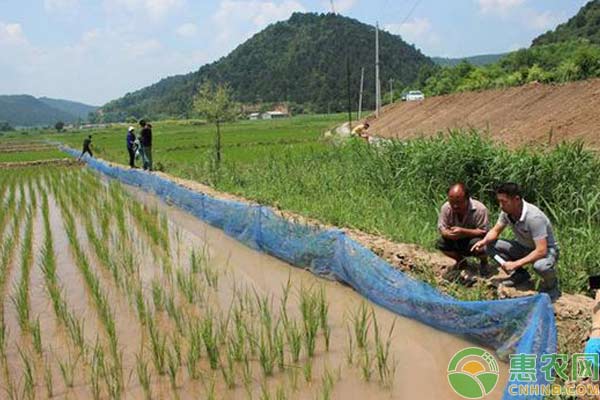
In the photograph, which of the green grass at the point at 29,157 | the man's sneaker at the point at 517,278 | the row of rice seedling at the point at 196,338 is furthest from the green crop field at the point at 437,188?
the green grass at the point at 29,157

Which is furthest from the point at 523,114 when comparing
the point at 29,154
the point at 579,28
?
the point at 579,28

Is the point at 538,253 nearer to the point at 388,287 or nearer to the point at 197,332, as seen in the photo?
the point at 388,287

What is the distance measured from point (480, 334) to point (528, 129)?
11212 mm

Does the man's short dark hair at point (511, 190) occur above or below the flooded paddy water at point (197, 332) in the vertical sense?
above

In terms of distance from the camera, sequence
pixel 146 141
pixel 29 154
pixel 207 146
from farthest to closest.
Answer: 1. pixel 29 154
2. pixel 207 146
3. pixel 146 141

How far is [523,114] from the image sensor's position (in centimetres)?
1532

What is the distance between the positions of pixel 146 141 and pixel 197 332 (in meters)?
10.5

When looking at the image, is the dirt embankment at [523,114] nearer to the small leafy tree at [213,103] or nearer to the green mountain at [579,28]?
the small leafy tree at [213,103]

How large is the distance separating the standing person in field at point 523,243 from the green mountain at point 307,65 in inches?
2906

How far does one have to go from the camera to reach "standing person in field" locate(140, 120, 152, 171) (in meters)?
13.3

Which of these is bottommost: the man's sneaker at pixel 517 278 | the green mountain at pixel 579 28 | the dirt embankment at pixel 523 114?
the man's sneaker at pixel 517 278

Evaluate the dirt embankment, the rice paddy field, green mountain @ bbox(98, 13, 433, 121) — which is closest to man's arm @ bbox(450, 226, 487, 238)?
the rice paddy field

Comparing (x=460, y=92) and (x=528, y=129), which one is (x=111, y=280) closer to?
(x=528, y=129)

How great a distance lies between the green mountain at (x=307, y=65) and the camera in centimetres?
8994
